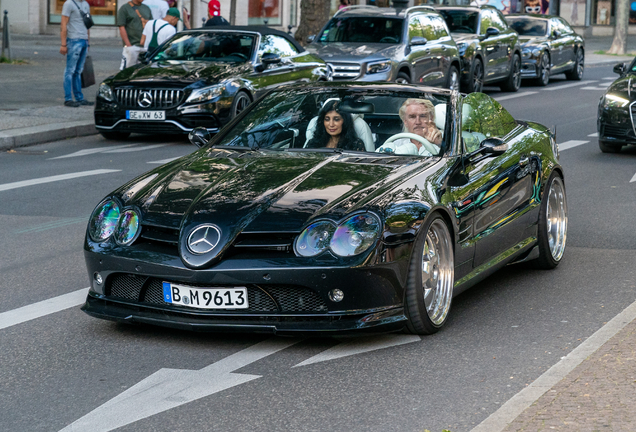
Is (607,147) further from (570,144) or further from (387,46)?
(387,46)

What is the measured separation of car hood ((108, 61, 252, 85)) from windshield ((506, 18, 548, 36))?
13048 mm

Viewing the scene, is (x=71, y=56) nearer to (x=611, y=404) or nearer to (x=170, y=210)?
(x=170, y=210)

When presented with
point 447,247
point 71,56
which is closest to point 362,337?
point 447,247

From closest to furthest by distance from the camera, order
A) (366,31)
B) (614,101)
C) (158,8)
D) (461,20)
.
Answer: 1. (614,101)
2. (158,8)
3. (366,31)
4. (461,20)

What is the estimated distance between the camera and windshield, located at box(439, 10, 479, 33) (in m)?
23.3

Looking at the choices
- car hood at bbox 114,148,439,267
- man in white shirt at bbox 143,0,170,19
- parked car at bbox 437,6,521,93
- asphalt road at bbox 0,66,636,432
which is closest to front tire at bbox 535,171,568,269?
asphalt road at bbox 0,66,636,432

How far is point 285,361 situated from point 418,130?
197 cm

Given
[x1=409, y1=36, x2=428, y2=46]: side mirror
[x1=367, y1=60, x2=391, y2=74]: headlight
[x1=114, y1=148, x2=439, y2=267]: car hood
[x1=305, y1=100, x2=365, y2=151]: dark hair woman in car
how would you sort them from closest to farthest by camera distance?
[x1=114, y1=148, x2=439, y2=267]: car hood, [x1=305, y1=100, x2=365, y2=151]: dark hair woman in car, [x1=367, y1=60, x2=391, y2=74]: headlight, [x1=409, y1=36, x2=428, y2=46]: side mirror

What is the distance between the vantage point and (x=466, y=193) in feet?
20.0

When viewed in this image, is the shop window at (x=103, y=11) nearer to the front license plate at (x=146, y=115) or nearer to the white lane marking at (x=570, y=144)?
the front license plate at (x=146, y=115)

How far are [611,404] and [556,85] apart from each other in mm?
22597

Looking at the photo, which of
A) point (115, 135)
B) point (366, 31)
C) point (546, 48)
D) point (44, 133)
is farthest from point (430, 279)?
point (546, 48)

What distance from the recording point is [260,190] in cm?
563

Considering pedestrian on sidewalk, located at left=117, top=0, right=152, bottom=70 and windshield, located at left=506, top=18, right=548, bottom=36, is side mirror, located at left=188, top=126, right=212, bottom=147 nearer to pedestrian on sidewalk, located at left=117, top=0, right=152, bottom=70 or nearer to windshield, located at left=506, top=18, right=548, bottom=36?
pedestrian on sidewalk, located at left=117, top=0, right=152, bottom=70
